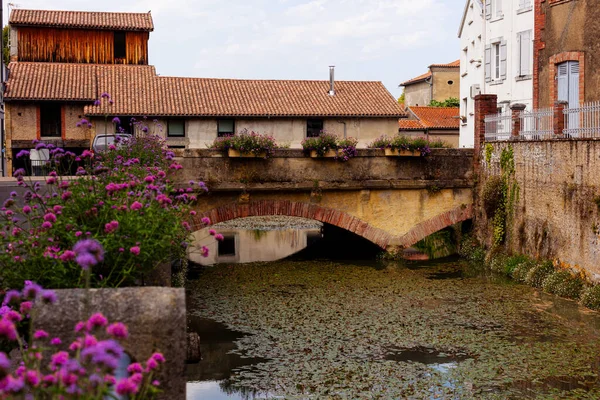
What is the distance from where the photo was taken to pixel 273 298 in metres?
15.8

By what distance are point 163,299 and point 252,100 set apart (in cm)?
3233

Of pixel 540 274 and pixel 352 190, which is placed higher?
pixel 352 190

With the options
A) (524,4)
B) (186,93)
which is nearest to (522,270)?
(524,4)

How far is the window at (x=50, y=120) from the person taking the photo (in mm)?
35125

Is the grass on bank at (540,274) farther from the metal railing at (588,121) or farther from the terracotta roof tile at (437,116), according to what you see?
the terracotta roof tile at (437,116)

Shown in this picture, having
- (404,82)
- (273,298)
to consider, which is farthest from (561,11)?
(404,82)

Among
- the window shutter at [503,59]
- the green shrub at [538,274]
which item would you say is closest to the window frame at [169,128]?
the window shutter at [503,59]

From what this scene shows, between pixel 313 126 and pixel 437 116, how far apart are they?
1453 cm

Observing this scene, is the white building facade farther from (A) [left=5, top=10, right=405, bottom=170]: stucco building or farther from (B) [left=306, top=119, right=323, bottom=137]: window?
(B) [left=306, top=119, right=323, bottom=137]: window

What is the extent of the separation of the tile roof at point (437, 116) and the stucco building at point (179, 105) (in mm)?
7691

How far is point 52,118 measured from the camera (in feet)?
116

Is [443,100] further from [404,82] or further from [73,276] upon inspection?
[73,276]

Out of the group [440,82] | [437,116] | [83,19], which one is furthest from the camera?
[440,82]

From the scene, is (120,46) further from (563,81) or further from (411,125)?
(563,81)
